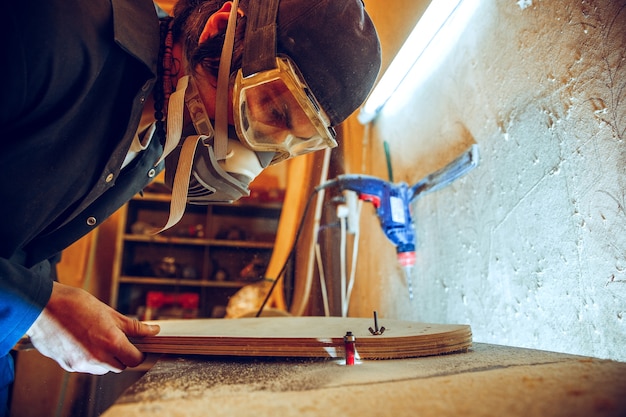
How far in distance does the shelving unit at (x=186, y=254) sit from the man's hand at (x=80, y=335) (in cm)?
264

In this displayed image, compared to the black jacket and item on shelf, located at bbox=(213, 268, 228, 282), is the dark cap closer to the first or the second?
the black jacket

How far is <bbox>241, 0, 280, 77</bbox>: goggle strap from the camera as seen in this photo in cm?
77

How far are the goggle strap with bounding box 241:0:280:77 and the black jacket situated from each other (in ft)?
0.64

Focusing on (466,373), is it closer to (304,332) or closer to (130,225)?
(304,332)

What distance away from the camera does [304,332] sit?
0.70 meters

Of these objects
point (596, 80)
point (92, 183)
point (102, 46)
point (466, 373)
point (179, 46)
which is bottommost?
point (466, 373)

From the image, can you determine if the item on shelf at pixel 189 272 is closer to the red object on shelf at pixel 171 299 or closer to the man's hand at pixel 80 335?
the red object on shelf at pixel 171 299

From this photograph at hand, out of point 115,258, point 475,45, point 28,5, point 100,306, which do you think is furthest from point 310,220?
point 115,258

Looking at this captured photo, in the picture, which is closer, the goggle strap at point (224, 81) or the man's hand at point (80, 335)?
the man's hand at point (80, 335)

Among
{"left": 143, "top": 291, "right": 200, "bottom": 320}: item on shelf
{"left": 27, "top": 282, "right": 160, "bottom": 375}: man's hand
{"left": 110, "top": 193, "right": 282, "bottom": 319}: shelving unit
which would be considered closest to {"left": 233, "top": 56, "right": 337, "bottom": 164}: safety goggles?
{"left": 27, "top": 282, "right": 160, "bottom": 375}: man's hand

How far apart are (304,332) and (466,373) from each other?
31 cm

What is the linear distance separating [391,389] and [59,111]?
2.31ft

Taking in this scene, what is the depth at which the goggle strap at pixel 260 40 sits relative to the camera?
0.77 metres

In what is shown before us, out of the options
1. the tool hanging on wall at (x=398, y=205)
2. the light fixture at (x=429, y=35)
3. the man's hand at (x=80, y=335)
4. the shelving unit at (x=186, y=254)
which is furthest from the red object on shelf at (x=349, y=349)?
the shelving unit at (x=186, y=254)
